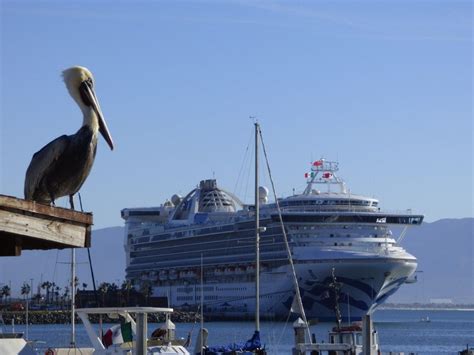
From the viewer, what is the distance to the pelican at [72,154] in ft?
27.5

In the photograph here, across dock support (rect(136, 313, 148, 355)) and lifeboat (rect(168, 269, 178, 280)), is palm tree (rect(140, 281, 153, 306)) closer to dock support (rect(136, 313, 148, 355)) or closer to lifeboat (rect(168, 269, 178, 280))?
lifeboat (rect(168, 269, 178, 280))

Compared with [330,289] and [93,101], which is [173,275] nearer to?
[330,289]

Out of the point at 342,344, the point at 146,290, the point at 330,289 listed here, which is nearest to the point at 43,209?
the point at 342,344

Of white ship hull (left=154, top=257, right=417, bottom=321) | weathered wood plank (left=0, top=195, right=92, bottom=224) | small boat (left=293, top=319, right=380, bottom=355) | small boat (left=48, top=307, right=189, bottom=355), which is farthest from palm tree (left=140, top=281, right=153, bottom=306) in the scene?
weathered wood plank (left=0, top=195, right=92, bottom=224)

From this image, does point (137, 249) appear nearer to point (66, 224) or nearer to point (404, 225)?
point (404, 225)

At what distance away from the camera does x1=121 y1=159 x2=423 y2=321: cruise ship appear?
89875 millimetres

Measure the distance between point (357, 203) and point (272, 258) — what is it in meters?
7.00

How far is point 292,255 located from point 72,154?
84.4 meters

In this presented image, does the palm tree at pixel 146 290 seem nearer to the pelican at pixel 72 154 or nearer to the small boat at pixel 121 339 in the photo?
the small boat at pixel 121 339

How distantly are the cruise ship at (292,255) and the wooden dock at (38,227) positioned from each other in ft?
245

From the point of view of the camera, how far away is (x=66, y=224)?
7406 millimetres

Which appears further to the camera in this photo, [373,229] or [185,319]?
[185,319]

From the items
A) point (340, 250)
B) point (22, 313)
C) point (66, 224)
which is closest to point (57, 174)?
point (66, 224)

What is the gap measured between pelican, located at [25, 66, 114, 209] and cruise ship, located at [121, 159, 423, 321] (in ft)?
241
